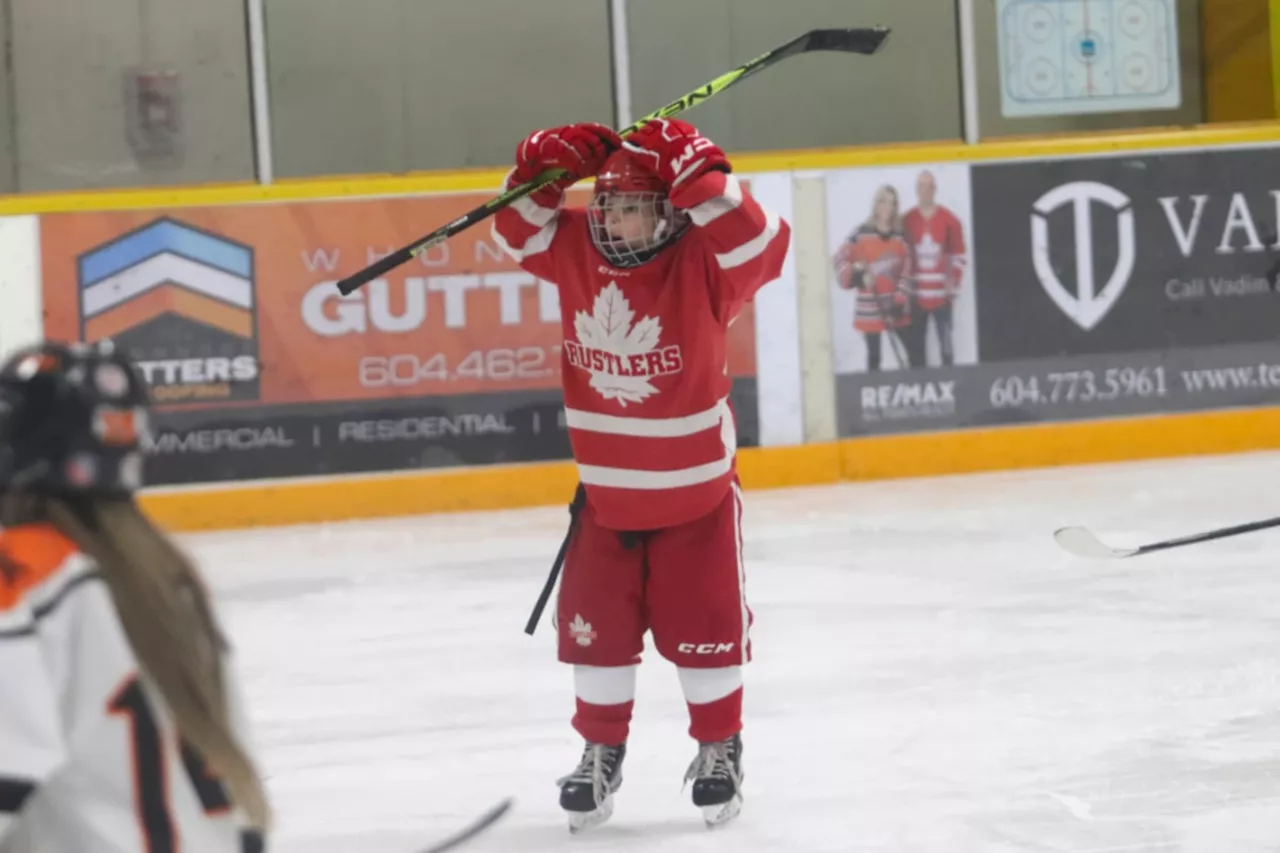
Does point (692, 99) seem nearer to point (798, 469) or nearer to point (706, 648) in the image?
point (706, 648)

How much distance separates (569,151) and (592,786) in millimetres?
912

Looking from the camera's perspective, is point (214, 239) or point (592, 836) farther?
point (214, 239)

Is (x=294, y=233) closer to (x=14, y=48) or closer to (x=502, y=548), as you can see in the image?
(x=502, y=548)

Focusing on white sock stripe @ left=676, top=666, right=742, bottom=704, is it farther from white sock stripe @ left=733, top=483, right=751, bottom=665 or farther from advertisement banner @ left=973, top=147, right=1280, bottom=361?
advertisement banner @ left=973, top=147, right=1280, bottom=361

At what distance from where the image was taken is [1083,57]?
269 inches

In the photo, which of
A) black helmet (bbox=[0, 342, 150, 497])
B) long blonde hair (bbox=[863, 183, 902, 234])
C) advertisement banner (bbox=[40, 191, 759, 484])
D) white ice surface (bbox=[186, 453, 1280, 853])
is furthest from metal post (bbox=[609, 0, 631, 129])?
black helmet (bbox=[0, 342, 150, 497])

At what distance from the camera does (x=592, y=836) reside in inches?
95.2

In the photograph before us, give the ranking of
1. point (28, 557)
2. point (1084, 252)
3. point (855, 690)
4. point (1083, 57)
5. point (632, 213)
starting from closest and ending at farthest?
point (28, 557)
point (632, 213)
point (855, 690)
point (1084, 252)
point (1083, 57)

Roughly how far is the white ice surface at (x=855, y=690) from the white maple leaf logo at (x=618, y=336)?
0.62 m

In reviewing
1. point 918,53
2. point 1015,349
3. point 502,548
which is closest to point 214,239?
point 502,548

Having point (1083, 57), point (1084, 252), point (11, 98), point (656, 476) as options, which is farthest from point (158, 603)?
point (11, 98)

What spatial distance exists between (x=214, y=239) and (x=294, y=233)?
0.28 m

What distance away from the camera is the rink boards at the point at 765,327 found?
19.5 feet

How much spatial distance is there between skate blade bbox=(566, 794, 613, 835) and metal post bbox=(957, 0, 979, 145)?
4570mm
